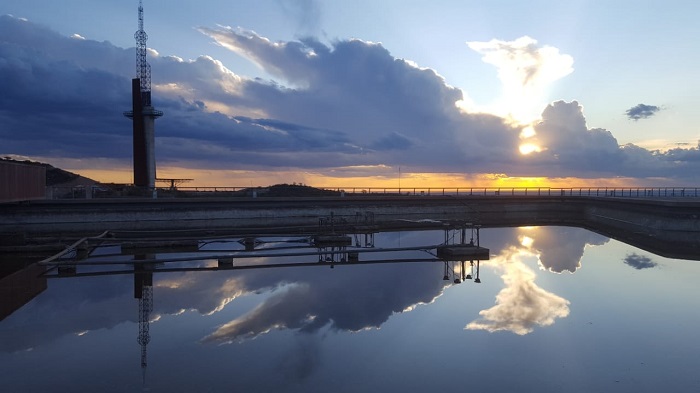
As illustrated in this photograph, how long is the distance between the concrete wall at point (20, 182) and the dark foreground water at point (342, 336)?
62.9 feet

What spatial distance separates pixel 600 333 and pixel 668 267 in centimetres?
1810

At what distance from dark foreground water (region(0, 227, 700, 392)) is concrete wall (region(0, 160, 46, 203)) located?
19.2 m

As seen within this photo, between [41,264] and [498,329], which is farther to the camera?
[41,264]

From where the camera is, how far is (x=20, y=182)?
40.2m

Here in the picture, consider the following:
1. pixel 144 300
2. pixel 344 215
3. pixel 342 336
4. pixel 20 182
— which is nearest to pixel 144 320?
pixel 144 300

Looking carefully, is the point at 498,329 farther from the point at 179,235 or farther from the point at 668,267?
the point at 179,235

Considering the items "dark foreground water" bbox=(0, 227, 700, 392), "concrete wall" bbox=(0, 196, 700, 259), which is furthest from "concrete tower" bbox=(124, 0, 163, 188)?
"dark foreground water" bbox=(0, 227, 700, 392)

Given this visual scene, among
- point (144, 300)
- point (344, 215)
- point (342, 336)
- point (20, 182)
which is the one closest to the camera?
point (342, 336)

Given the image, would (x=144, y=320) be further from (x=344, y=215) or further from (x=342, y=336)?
(x=344, y=215)

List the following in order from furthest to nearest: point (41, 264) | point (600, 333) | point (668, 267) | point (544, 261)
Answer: point (544, 261) < point (668, 267) < point (41, 264) < point (600, 333)

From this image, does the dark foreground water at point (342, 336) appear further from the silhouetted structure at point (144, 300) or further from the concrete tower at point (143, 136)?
the concrete tower at point (143, 136)

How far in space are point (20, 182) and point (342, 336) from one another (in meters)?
39.4

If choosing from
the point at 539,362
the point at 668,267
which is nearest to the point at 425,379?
the point at 539,362

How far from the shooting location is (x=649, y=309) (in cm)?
1889
